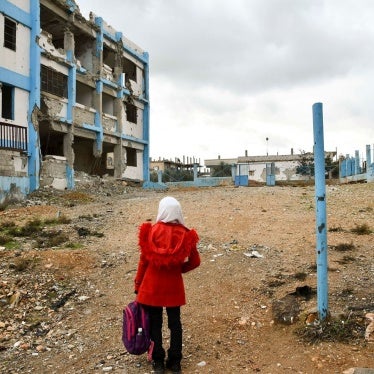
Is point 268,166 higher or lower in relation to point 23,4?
lower

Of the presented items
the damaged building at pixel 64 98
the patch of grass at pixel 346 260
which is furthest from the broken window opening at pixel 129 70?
the patch of grass at pixel 346 260

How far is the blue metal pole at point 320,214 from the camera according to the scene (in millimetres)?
3414

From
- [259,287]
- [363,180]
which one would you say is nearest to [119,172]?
[363,180]

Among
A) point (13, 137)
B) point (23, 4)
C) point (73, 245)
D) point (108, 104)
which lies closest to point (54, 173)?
point (13, 137)

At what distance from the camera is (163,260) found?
3049mm

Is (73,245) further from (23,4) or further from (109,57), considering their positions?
(109,57)

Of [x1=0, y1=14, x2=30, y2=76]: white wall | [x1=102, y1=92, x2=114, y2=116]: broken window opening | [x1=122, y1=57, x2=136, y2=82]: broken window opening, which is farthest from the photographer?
[x1=122, y1=57, x2=136, y2=82]: broken window opening

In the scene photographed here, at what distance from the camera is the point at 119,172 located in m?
22.0

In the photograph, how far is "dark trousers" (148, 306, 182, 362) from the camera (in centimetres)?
315

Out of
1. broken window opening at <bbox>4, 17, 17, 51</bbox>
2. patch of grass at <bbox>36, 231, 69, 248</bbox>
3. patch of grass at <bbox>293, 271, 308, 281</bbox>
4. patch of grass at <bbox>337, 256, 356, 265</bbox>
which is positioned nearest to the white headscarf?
patch of grass at <bbox>293, 271, 308, 281</bbox>

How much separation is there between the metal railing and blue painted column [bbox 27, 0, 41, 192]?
0.57 metres

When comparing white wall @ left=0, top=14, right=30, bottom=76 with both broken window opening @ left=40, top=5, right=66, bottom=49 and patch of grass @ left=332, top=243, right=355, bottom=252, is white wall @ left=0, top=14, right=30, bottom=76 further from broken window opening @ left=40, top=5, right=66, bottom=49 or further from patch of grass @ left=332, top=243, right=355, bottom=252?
patch of grass @ left=332, top=243, right=355, bottom=252

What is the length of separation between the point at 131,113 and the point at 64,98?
258 inches

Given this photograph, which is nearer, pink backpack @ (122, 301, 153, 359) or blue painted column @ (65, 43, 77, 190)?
pink backpack @ (122, 301, 153, 359)
